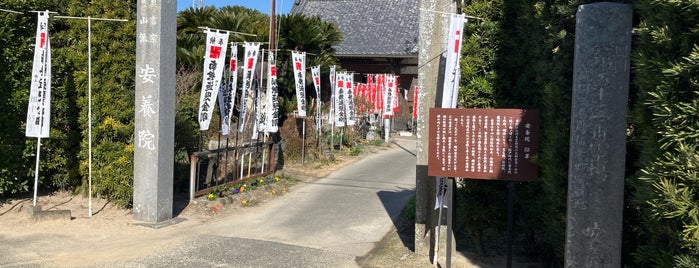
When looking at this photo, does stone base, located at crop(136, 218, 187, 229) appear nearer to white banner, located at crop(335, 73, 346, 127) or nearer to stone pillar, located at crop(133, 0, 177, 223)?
stone pillar, located at crop(133, 0, 177, 223)

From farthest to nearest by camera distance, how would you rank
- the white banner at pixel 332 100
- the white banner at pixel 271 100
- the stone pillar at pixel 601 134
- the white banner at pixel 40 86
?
the white banner at pixel 332 100, the white banner at pixel 271 100, the white banner at pixel 40 86, the stone pillar at pixel 601 134

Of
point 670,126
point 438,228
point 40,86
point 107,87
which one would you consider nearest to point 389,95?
point 107,87

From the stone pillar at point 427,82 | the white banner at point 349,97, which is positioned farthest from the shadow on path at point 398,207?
the white banner at point 349,97

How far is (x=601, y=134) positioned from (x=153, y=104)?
20.9 ft

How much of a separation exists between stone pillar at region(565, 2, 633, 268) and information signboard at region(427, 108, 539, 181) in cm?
172

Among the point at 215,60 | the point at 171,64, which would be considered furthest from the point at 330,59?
the point at 171,64

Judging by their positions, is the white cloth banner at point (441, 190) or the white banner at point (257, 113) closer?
the white cloth banner at point (441, 190)

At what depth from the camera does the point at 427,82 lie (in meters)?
7.03

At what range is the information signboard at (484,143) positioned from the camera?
5.24 meters

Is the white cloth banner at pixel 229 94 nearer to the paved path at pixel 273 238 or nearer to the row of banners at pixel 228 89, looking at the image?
the row of banners at pixel 228 89

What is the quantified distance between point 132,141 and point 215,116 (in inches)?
197

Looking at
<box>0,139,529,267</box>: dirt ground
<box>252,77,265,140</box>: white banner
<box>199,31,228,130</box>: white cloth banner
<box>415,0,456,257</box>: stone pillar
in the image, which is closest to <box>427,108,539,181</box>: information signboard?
<box>415,0,456,257</box>: stone pillar

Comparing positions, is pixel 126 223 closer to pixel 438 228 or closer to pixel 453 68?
pixel 438 228

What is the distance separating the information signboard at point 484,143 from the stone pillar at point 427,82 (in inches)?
56.0
